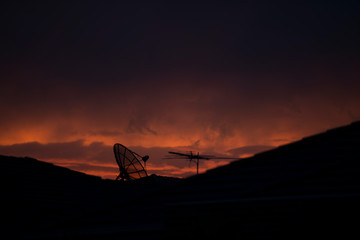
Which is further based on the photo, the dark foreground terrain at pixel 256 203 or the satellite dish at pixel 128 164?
the satellite dish at pixel 128 164

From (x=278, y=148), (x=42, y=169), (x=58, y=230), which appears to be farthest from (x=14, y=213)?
(x=278, y=148)

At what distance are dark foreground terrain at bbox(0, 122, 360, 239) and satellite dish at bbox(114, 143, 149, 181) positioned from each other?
6.58 meters

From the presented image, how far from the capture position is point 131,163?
16.0 metres

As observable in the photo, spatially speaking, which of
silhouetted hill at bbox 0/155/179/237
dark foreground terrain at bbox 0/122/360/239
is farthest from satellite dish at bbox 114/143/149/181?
dark foreground terrain at bbox 0/122/360/239

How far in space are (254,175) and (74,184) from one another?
11.3m

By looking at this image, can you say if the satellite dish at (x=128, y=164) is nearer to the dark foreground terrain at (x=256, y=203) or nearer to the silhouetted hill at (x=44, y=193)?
the silhouetted hill at (x=44, y=193)

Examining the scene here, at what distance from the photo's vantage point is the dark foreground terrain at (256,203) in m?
5.97

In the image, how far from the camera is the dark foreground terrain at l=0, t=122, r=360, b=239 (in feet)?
19.6

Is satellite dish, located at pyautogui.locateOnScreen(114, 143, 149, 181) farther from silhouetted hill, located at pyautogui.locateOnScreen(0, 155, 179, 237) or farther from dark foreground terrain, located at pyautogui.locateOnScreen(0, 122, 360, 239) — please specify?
dark foreground terrain, located at pyautogui.locateOnScreen(0, 122, 360, 239)

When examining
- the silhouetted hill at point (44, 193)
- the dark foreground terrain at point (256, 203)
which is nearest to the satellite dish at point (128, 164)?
the silhouetted hill at point (44, 193)

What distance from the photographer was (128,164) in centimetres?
1595

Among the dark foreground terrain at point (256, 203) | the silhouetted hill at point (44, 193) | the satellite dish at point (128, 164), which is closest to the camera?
the dark foreground terrain at point (256, 203)

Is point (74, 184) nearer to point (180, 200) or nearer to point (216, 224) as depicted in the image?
point (180, 200)

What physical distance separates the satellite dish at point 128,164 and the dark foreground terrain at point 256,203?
6580 millimetres
